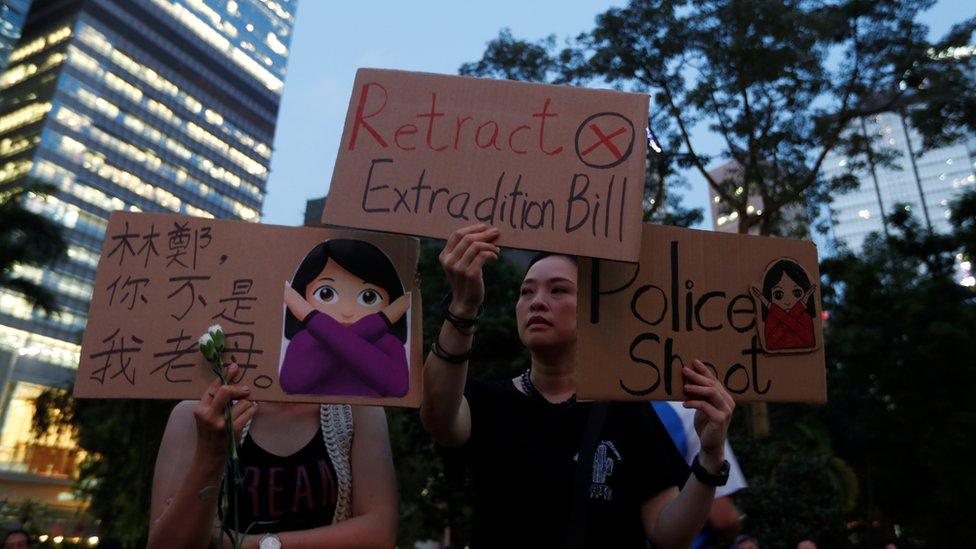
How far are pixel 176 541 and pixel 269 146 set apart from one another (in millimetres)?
93923

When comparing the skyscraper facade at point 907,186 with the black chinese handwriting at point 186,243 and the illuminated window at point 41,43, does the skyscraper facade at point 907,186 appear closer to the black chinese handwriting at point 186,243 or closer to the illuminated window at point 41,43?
the illuminated window at point 41,43

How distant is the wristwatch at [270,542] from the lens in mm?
1843

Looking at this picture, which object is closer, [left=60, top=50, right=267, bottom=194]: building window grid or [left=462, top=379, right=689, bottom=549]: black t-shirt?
[left=462, top=379, right=689, bottom=549]: black t-shirt

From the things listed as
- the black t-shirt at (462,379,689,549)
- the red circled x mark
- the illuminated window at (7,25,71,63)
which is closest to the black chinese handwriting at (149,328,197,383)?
the black t-shirt at (462,379,689,549)

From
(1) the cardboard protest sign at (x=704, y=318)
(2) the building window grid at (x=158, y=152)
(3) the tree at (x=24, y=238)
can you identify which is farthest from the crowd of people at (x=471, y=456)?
(2) the building window grid at (x=158, y=152)

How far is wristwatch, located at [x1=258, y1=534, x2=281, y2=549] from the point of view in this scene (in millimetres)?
1843

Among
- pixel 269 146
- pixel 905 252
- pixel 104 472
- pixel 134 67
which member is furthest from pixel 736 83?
pixel 269 146

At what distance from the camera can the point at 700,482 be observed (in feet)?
6.44

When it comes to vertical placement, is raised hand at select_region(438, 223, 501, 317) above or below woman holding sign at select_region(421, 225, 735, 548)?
above

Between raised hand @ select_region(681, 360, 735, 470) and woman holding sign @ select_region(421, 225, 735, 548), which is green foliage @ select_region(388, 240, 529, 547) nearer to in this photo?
woman holding sign @ select_region(421, 225, 735, 548)

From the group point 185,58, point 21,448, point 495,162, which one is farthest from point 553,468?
point 185,58

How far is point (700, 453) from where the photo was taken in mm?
1980

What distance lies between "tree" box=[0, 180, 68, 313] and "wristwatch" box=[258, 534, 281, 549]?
17087 mm

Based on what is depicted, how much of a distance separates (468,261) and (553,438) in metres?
0.70
